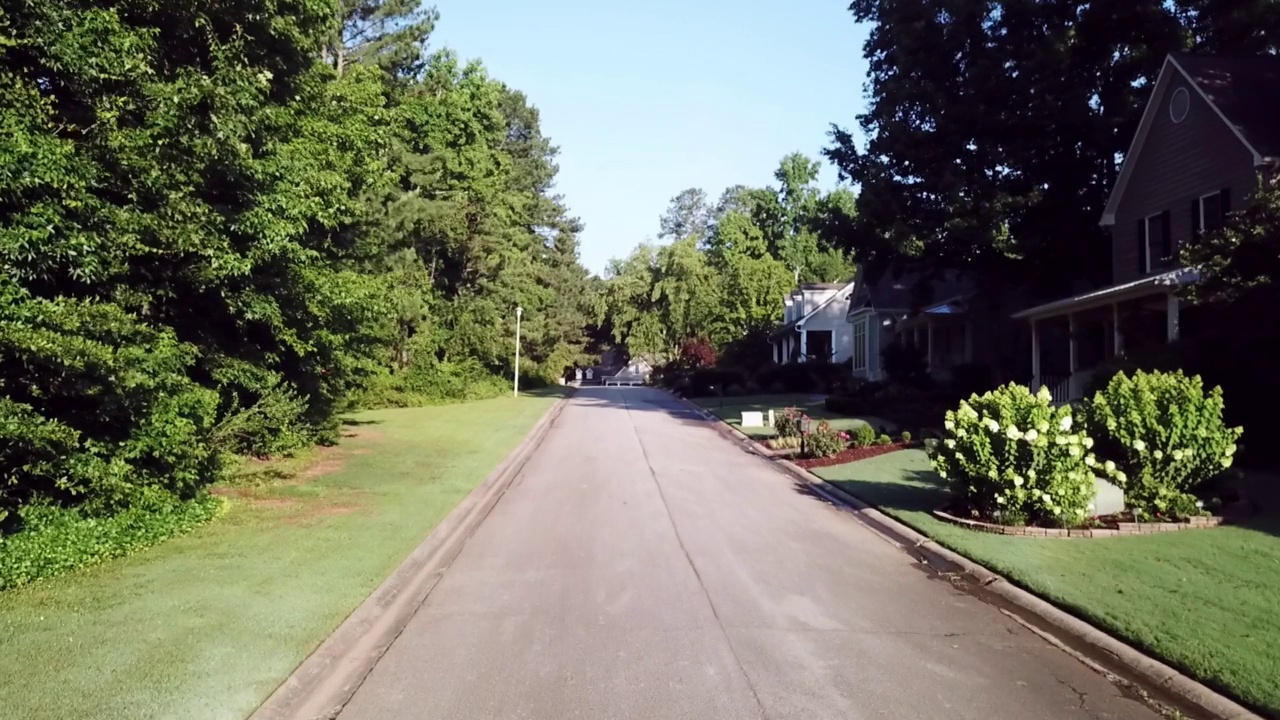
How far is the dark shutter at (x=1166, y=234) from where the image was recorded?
987 inches

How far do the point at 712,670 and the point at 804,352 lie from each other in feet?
180

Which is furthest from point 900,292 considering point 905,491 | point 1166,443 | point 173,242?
point 173,242

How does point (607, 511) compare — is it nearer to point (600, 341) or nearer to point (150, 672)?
point (150, 672)

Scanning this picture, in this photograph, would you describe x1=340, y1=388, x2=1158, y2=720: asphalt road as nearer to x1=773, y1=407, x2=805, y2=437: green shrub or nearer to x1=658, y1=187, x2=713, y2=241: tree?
x1=773, y1=407, x2=805, y2=437: green shrub

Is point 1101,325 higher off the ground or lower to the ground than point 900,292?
lower

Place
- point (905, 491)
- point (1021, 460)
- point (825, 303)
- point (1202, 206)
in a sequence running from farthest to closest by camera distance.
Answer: point (825, 303)
point (1202, 206)
point (905, 491)
point (1021, 460)

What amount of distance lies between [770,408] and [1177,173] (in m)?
16.3

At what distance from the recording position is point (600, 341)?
365 feet

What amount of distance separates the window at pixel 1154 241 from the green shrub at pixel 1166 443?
45.8 ft

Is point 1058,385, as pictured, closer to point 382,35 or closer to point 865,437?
point 865,437

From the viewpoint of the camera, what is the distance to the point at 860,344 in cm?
5153

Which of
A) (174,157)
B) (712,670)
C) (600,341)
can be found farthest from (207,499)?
(600,341)

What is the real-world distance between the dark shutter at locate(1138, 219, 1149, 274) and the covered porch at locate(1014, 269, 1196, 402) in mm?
1299

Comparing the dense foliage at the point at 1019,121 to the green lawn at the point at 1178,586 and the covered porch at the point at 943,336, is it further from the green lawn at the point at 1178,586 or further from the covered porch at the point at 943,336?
the green lawn at the point at 1178,586
